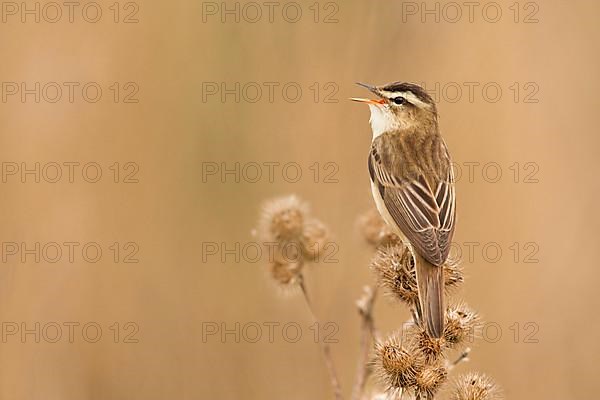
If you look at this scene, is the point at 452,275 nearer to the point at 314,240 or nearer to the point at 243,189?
the point at 314,240

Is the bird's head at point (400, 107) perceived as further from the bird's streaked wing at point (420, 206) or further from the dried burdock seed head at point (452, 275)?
the dried burdock seed head at point (452, 275)

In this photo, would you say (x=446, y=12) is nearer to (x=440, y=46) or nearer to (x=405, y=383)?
(x=440, y=46)

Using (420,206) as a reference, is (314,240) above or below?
below

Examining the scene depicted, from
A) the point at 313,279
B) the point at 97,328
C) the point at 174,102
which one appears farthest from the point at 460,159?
the point at 97,328

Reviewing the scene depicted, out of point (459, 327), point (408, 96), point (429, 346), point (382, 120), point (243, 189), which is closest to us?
point (429, 346)

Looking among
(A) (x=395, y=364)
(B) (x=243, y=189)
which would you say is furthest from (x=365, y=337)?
(B) (x=243, y=189)

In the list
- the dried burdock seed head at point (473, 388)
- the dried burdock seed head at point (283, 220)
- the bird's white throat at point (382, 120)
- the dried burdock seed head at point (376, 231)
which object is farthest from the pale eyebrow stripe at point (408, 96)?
the dried burdock seed head at point (473, 388)

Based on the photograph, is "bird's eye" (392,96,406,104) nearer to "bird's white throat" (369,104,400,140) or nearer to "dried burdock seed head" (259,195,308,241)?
"bird's white throat" (369,104,400,140)
